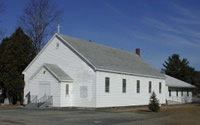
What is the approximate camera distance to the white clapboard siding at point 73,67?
102 feet

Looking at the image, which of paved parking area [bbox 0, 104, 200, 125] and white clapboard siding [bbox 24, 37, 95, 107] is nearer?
paved parking area [bbox 0, 104, 200, 125]

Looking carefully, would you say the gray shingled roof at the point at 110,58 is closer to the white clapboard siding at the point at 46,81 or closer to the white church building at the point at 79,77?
the white church building at the point at 79,77

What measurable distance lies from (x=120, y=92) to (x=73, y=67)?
19.7 ft

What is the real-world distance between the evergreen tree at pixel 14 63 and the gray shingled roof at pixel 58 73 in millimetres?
6647

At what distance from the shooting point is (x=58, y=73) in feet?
104

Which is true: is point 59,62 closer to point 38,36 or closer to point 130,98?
point 130,98

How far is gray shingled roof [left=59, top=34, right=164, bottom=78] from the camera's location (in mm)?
32469

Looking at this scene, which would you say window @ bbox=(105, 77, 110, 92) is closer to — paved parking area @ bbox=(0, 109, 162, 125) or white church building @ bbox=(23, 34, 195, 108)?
white church building @ bbox=(23, 34, 195, 108)

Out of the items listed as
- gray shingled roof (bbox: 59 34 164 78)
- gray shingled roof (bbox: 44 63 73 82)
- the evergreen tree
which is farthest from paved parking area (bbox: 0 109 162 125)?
the evergreen tree

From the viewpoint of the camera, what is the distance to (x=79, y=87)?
1253 inches

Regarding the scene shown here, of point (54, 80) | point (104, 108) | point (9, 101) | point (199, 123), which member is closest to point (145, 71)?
point (104, 108)

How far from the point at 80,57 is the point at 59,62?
3026 mm

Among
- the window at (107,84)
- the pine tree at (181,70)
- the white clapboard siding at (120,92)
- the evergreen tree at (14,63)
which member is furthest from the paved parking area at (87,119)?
the pine tree at (181,70)

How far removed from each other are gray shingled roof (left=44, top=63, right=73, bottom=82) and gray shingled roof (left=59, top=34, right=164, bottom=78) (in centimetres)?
281
